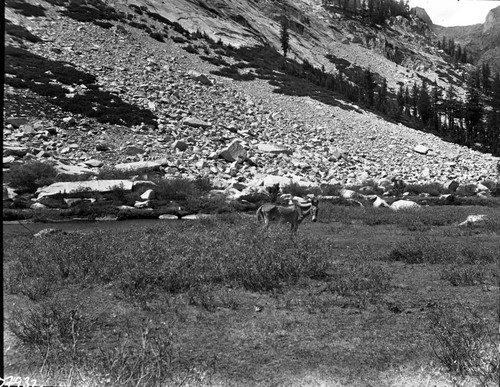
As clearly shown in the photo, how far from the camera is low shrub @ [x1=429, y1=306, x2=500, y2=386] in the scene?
395 cm

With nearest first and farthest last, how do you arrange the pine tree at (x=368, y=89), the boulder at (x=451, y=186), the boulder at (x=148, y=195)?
the boulder at (x=148, y=195) → the boulder at (x=451, y=186) → the pine tree at (x=368, y=89)

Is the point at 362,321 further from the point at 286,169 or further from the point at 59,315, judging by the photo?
the point at 286,169

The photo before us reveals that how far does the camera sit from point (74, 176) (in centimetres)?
2523

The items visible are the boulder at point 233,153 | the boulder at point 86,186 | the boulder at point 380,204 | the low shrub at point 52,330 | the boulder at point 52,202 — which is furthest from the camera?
the boulder at point 233,153

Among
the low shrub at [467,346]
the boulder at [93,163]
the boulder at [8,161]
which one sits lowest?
the boulder at [93,163]

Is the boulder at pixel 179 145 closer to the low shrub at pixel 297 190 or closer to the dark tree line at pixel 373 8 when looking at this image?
the low shrub at pixel 297 190

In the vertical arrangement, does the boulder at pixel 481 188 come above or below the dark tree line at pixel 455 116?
below

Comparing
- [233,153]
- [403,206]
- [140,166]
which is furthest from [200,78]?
[403,206]

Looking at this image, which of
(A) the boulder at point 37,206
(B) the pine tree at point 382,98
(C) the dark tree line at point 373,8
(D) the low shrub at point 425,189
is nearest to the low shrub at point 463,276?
(A) the boulder at point 37,206

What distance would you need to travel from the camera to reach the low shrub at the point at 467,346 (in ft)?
13.0

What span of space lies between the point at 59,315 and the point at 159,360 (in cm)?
207

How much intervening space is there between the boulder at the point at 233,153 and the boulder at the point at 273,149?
3275 millimetres

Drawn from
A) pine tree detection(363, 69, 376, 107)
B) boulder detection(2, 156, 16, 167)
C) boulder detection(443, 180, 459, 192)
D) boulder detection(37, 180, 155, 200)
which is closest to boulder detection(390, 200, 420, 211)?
boulder detection(443, 180, 459, 192)

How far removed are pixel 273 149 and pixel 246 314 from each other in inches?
1205
